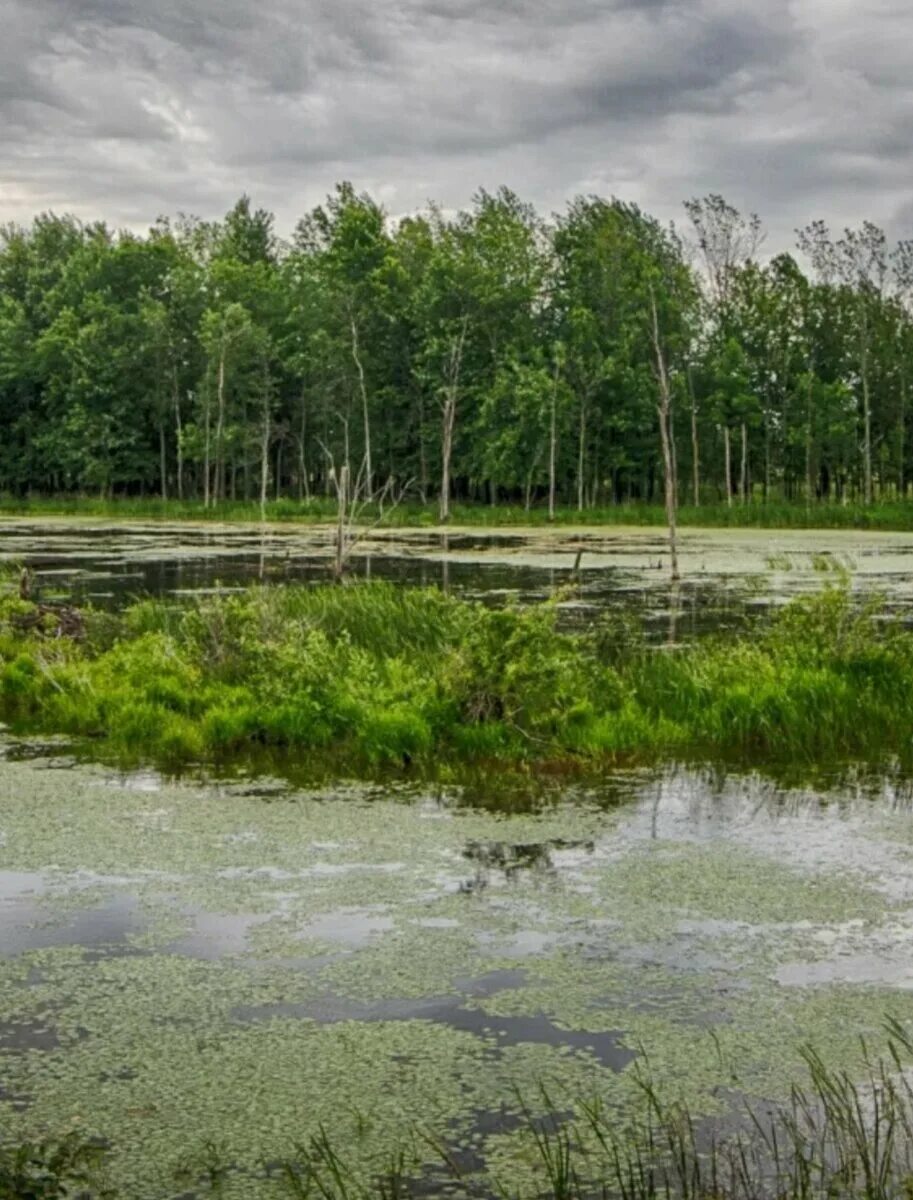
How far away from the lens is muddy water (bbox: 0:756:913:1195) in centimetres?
424

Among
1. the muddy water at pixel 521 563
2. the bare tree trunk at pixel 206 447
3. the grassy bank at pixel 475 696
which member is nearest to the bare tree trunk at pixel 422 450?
the bare tree trunk at pixel 206 447

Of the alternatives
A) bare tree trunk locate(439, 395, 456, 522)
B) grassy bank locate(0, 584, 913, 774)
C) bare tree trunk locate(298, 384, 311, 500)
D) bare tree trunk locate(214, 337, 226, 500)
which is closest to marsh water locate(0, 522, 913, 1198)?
grassy bank locate(0, 584, 913, 774)

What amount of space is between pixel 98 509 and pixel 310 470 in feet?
33.4

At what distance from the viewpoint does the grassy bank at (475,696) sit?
9.51m

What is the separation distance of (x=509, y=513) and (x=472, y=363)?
7.25 m

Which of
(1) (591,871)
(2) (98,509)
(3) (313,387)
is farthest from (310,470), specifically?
(1) (591,871)

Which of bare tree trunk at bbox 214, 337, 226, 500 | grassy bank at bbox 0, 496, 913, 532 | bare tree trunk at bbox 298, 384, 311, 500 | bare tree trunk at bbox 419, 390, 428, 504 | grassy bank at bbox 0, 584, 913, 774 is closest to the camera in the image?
grassy bank at bbox 0, 584, 913, 774

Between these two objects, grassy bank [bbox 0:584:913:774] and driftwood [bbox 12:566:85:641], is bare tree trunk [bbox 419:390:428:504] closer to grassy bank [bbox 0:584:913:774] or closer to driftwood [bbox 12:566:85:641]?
driftwood [bbox 12:566:85:641]

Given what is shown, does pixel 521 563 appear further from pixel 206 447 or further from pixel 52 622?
pixel 206 447

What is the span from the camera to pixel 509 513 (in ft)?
160

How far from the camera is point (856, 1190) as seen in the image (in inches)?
142

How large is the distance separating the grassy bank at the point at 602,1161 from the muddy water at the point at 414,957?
6 centimetres

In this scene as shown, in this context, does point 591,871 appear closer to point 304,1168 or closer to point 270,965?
point 270,965

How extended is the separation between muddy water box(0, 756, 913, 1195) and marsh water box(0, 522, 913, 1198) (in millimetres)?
14
